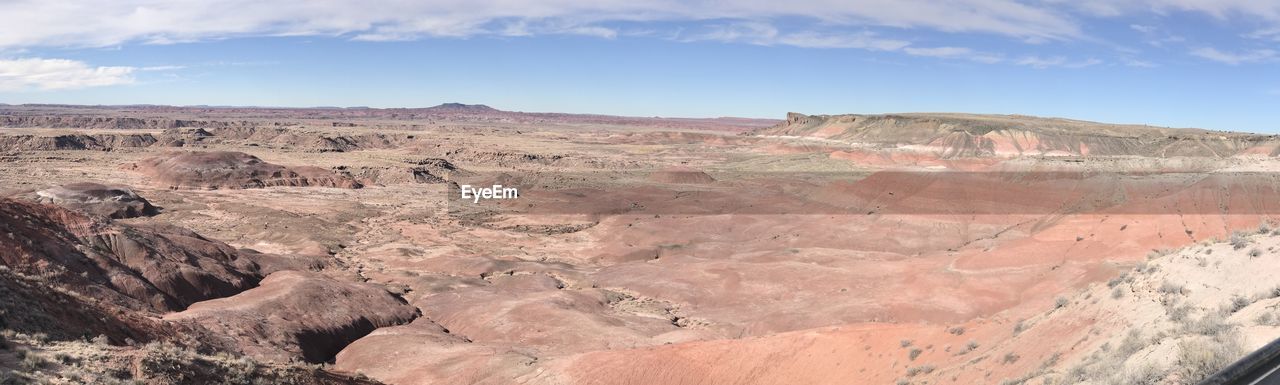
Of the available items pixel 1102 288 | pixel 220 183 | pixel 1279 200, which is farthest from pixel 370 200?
pixel 1279 200

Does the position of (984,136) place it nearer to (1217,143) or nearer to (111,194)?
(1217,143)

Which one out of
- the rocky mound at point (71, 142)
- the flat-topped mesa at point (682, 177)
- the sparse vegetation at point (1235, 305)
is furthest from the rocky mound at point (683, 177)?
the rocky mound at point (71, 142)

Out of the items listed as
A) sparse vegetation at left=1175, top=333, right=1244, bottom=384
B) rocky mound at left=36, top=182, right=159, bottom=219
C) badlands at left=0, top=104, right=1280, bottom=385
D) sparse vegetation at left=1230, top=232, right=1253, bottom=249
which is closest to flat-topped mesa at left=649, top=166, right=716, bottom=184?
badlands at left=0, top=104, right=1280, bottom=385

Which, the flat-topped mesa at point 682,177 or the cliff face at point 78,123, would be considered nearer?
the flat-topped mesa at point 682,177

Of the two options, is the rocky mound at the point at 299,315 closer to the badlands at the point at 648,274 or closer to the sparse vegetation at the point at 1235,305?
the badlands at the point at 648,274

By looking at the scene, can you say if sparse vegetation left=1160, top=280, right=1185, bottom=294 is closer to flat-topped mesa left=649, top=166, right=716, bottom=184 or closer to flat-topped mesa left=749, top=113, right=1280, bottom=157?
flat-topped mesa left=749, top=113, right=1280, bottom=157

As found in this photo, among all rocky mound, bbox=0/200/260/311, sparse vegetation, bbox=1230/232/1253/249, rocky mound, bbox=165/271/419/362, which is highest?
sparse vegetation, bbox=1230/232/1253/249

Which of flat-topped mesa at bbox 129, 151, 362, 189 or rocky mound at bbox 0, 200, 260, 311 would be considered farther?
flat-topped mesa at bbox 129, 151, 362, 189
